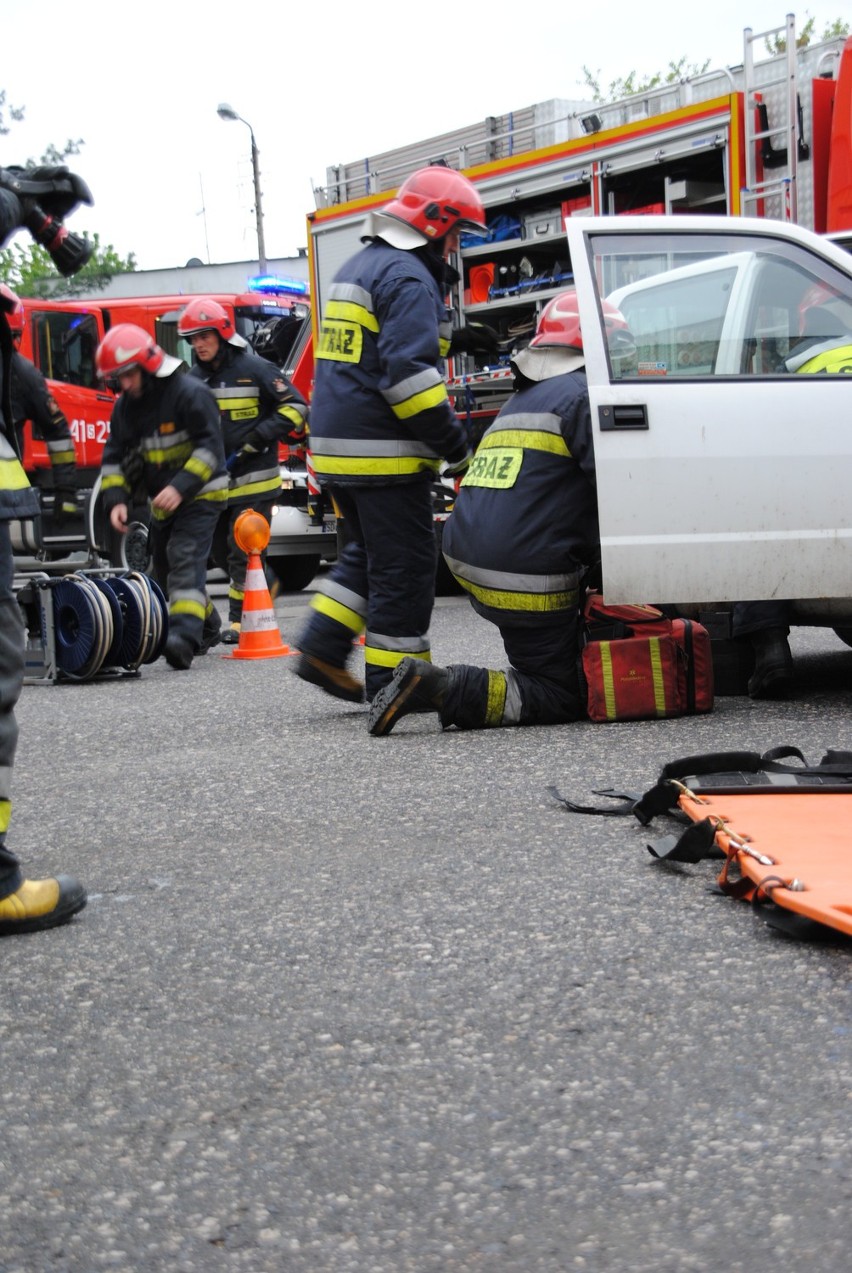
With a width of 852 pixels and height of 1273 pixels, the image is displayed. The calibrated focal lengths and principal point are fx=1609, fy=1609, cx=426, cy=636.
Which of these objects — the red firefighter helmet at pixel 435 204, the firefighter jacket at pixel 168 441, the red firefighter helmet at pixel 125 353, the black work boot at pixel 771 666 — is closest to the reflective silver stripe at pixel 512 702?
the black work boot at pixel 771 666

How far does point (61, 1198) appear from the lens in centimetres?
202

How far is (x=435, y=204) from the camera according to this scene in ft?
19.3

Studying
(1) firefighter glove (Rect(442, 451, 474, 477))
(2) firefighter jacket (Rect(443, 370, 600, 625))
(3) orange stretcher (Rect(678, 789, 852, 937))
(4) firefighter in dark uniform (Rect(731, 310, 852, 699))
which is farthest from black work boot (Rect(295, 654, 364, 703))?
(3) orange stretcher (Rect(678, 789, 852, 937))

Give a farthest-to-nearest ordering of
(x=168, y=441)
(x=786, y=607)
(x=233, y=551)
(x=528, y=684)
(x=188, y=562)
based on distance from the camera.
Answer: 1. (x=233, y=551)
2. (x=168, y=441)
3. (x=188, y=562)
4. (x=786, y=607)
5. (x=528, y=684)

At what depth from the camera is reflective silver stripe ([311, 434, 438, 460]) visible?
5.80m

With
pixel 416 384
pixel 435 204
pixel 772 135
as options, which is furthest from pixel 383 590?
pixel 772 135

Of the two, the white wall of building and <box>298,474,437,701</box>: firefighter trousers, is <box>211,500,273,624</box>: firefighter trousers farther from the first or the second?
the white wall of building

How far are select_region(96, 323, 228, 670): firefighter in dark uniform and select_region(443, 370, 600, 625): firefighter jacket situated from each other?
319 cm

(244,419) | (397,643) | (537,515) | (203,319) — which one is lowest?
(397,643)

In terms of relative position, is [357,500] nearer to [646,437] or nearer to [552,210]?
[646,437]

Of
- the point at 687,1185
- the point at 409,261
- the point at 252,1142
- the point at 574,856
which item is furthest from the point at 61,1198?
the point at 409,261

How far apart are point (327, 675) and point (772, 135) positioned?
17.7ft

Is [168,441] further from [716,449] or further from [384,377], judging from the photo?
[716,449]

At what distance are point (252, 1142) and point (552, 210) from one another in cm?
1054
